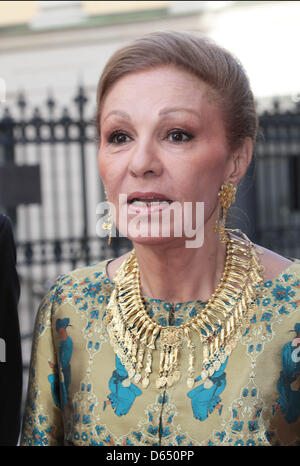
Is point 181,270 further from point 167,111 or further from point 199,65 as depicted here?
point 199,65

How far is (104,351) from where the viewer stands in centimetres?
196

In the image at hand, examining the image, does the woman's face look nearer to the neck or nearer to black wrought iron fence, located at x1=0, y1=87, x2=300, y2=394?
the neck

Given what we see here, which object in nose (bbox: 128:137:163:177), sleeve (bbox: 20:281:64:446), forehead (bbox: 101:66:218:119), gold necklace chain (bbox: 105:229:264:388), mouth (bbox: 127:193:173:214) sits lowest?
sleeve (bbox: 20:281:64:446)

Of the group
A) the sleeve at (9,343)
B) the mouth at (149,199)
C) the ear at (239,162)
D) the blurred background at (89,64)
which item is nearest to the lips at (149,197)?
the mouth at (149,199)

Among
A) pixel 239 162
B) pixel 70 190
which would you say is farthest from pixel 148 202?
pixel 70 190

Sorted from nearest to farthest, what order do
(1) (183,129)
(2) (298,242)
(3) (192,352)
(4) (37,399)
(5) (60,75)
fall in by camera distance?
(1) (183,129) → (3) (192,352) → (4) (37,399) → (2) (298,242) → (5) (60,75)

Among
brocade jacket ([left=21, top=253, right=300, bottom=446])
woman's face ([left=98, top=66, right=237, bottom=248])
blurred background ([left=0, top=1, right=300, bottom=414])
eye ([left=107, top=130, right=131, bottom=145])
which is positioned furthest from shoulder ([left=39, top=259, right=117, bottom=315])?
blurred background ([left=0, top=1, right=300, bottom=414])

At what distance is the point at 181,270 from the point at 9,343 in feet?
2.18

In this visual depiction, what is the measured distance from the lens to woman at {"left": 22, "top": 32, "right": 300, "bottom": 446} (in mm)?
1743

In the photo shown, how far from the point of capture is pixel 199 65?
1.75 m

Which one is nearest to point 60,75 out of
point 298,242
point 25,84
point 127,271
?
point 25,84

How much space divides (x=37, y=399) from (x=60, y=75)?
35.4 feet

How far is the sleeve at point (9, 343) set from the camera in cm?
202

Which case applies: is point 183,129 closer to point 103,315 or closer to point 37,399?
point 103,315
